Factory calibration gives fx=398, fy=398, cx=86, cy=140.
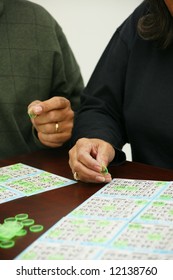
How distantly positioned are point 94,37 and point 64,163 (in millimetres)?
1360

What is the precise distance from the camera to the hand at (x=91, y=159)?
825mm

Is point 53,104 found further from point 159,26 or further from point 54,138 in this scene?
point 159,26

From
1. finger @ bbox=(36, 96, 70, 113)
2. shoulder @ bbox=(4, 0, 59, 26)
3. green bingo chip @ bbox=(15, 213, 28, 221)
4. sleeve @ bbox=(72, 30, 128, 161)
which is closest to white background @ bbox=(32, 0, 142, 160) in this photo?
shoulder @ bbox=(4, 0, 59, 26)

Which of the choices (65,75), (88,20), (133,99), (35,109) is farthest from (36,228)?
(88,20)

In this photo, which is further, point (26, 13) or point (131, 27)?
point (26, 13)

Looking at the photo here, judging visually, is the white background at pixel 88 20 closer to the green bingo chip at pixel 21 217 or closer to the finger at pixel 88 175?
the finger at pixel 88 175

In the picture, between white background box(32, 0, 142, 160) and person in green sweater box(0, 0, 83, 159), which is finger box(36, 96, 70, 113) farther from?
white background box(32, 0, 142, 160)

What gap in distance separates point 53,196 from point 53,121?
11.8 inches

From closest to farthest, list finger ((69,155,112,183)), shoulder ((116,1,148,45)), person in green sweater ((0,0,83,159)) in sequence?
1. finger ((69,155,112,183))
2. shoulder ((116,1,148,45))
3. person in green sweater ((0,0,83,159))

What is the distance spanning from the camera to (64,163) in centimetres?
98

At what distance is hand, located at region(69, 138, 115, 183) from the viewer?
2.71ft

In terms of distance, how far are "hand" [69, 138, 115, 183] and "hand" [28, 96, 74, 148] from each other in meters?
0.13

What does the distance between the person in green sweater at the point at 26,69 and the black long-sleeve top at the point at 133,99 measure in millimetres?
202

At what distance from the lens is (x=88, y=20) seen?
2139 mm
